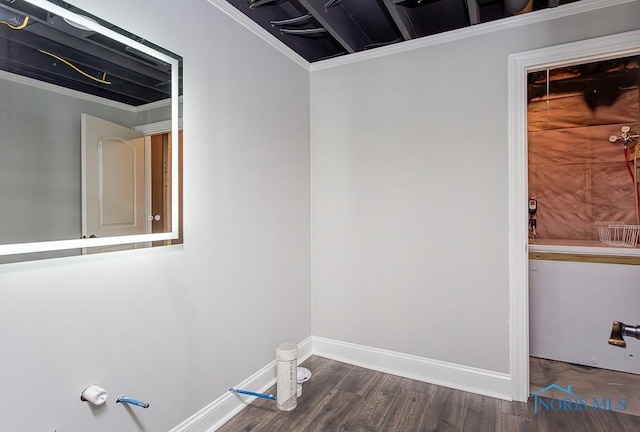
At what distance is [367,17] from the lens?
2.46 m

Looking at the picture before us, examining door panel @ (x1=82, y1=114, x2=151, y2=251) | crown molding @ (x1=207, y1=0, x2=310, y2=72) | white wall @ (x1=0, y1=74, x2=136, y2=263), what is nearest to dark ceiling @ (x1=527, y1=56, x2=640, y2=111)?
crown molding @ (x1=207, y1=0, x2=310, y2=72)

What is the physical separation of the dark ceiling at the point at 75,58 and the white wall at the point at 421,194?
5.06 feet

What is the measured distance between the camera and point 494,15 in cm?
239

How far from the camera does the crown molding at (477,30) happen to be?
2.04 m

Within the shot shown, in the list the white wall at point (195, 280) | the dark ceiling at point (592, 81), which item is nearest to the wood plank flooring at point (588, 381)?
the white wall at point (195, 280)

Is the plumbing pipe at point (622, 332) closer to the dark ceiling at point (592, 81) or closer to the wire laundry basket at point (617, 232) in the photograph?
the wire laundry basket at point (617, 232)

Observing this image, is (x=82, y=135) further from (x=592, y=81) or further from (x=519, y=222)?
(x=592, y=81)

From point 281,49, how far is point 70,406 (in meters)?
2.45

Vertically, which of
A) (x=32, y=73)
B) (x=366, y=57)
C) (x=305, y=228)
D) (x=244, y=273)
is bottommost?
(x=244, y=273)

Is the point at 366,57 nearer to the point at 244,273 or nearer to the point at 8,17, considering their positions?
the point at 244,273

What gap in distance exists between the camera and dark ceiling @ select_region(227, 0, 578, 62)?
7.12ft

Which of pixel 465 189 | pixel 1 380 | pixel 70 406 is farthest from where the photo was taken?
pixel 465 189

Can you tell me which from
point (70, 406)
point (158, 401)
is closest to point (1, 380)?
point (70, 406)

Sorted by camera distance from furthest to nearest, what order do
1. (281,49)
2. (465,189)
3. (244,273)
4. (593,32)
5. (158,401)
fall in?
1. (281,49)
2. (465,189)
3. (244,273)
4. (593,32)
5. (158,401)
